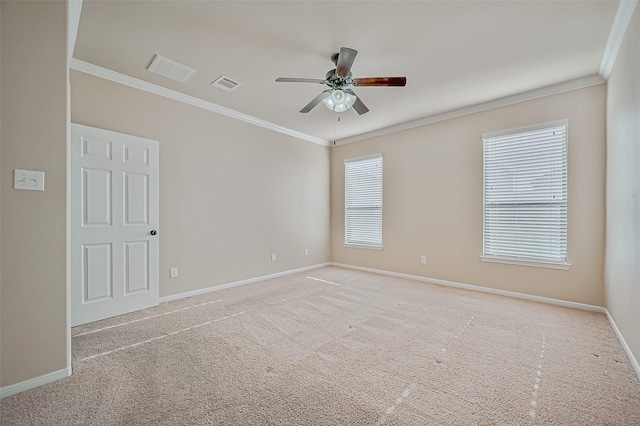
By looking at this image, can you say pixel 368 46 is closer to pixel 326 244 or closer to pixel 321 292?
pixel 321 292

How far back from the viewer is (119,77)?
3.06 meters

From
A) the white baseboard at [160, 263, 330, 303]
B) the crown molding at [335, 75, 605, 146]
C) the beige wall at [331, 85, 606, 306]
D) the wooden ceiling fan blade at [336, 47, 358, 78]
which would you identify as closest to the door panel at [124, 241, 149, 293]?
→ the white baseboard at [160, 263, 330, 303]

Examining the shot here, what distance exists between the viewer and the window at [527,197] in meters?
3.38

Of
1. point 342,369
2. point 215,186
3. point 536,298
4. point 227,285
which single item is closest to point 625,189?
point 536,298

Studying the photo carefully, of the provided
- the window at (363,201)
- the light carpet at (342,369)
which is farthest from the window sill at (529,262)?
the window at (363,201)

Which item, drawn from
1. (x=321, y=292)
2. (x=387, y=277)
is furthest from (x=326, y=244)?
(x=321, y=292)

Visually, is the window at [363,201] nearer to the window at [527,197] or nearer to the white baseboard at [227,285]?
the white baseboard at [227,285]

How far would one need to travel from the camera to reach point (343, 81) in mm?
2707

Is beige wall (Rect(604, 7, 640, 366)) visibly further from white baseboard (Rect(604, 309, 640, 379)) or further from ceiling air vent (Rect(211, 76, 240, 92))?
ceiling air vent (Rect(211, 76, 240, 92))

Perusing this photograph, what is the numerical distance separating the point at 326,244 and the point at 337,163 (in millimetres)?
1752

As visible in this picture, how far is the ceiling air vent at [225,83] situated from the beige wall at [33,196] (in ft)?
4.78

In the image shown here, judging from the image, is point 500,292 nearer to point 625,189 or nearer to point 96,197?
point 625,189

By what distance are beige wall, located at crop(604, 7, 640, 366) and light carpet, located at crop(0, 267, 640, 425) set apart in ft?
1.10

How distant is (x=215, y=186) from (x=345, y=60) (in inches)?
100
